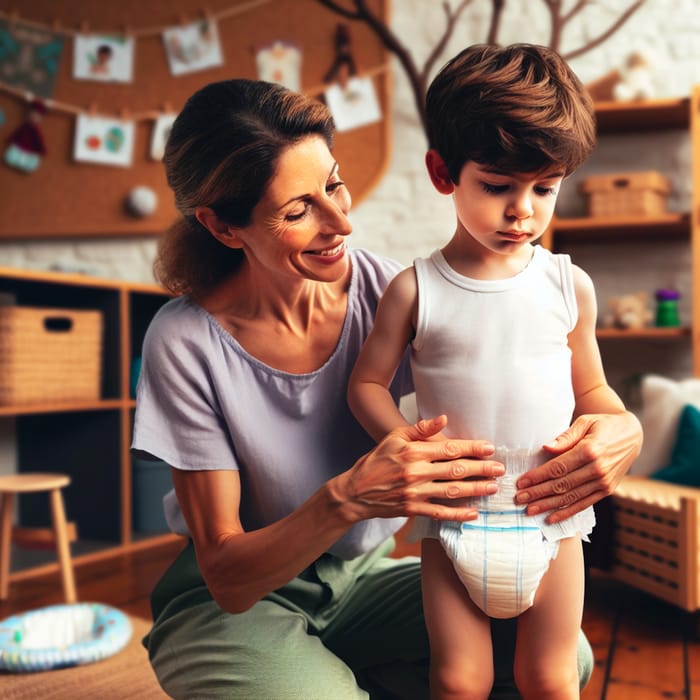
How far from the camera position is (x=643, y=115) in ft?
11.3

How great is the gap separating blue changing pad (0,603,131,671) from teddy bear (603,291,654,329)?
218cm

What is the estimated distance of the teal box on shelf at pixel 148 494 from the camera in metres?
3.34

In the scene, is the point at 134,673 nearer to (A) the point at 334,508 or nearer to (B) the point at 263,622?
(B) the point at 263,622

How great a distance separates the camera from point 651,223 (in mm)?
3373

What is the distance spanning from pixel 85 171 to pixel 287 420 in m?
3.17

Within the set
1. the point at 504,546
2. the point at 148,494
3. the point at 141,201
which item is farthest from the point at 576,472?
the point at 141,201

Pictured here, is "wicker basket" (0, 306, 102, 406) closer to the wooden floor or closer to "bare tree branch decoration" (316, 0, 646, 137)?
the wooden floor

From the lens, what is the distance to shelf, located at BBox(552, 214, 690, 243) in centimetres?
335

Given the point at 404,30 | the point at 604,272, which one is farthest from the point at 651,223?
the point at 404,30

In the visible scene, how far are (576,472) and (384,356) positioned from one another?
0.89 feet

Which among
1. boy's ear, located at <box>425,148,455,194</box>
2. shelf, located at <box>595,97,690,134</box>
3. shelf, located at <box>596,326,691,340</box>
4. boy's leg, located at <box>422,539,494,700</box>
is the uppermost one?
shelf, located at <box>595,97,690,134</box>

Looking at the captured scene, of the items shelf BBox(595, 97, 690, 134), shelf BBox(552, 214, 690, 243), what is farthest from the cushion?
shelf BBox(595, 97, 690, 134)

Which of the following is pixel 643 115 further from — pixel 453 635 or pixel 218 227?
pixel 453 635

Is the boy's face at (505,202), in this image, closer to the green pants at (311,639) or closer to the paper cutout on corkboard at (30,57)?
the green pants at (311,639)
